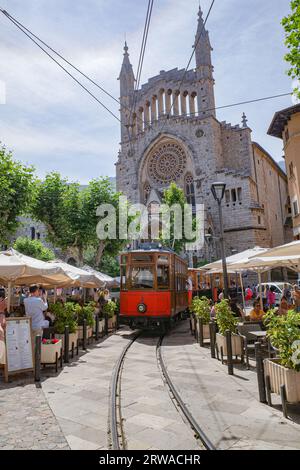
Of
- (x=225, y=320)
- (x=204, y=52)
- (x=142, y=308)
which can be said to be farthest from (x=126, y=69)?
(x=225, y=320)

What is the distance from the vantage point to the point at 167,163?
3966 centimetres

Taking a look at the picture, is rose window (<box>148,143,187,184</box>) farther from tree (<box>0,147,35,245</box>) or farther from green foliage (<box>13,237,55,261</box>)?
tree (<box>0,147,35,245</box>)

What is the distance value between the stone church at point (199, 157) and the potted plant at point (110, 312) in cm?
1940

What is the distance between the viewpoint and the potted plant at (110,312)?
14487mm

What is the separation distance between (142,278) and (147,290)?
1.58ft

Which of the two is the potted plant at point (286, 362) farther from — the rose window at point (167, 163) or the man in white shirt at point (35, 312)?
the rose window at point (167, 163)

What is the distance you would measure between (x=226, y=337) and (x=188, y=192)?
1273 inches

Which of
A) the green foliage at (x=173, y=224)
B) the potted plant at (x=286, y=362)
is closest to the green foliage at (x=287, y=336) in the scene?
the potted plant at (x=286, y=362)

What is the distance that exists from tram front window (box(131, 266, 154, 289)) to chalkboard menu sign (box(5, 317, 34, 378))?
20.1 feet

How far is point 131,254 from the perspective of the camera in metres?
13.0

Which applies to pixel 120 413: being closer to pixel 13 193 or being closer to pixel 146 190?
pixel 13 193

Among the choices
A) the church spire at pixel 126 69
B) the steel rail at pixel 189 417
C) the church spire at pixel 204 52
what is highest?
the church spire at pixel 126 69
